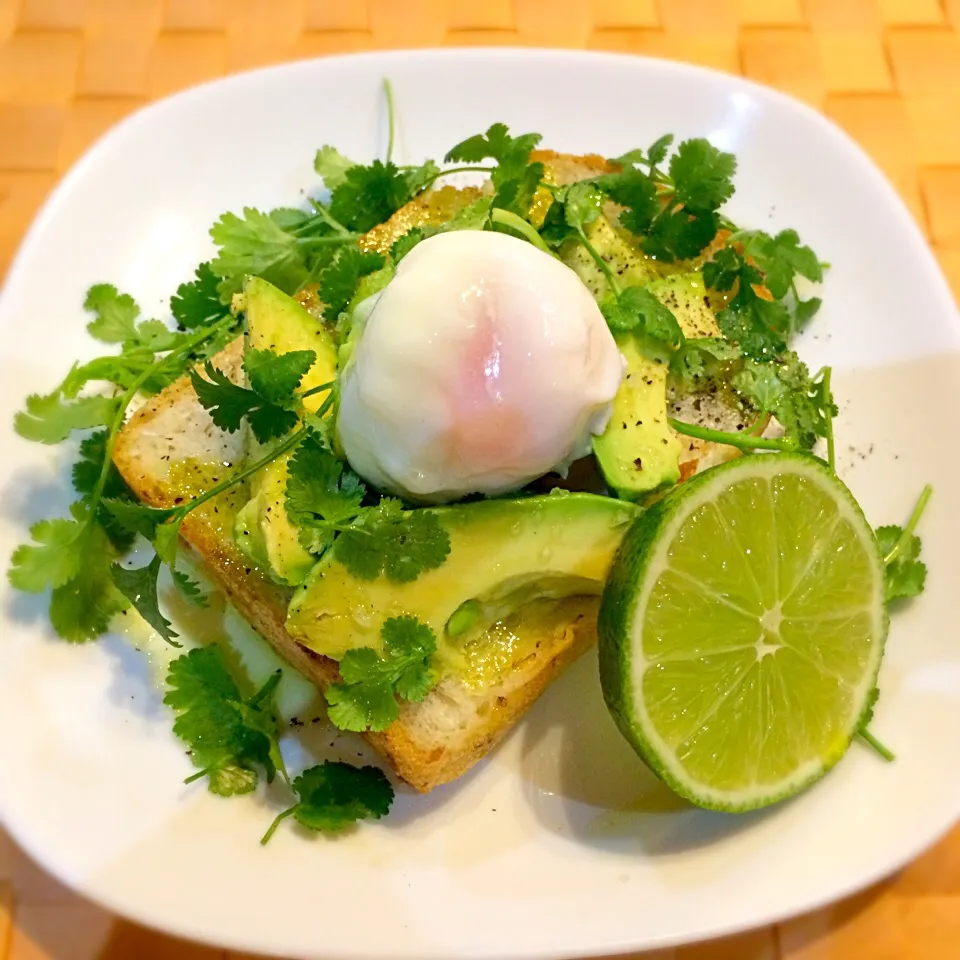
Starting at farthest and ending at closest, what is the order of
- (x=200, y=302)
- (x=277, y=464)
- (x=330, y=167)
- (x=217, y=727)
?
(x=330, y=167) → (x=200, y=302) → (x=217, y=727) → (x=277, y=464)

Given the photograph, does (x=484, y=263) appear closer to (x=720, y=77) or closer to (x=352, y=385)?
(x=352, y=385)

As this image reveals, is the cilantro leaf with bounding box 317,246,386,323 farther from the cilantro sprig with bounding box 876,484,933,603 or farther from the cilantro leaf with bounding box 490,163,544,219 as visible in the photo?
the cilantro sprig with bounding box 876,484,933,603

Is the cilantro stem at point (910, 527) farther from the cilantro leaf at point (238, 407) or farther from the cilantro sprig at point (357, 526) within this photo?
the cilantro leaf at point (238, 407)

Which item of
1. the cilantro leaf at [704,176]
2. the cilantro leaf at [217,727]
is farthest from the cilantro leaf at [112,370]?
the cilantro leaf at [704,176]

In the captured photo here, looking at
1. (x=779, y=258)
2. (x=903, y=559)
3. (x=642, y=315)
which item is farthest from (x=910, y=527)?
(x=642, y=315)

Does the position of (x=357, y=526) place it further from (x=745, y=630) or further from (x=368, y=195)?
(x=368, y=195)

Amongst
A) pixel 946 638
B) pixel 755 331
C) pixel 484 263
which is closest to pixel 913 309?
pixel 755 331

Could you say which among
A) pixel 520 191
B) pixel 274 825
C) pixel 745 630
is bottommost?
pixel 274 825

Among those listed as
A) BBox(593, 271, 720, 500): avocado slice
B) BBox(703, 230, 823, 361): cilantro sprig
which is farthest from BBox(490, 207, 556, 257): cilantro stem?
BBox(703, 230, 823, 361): cilantro sprig
